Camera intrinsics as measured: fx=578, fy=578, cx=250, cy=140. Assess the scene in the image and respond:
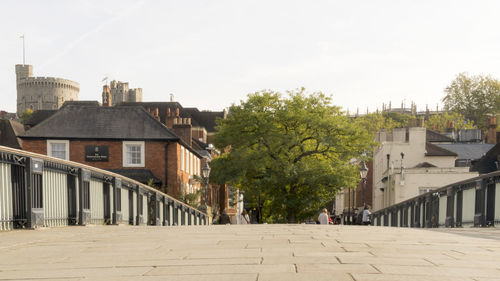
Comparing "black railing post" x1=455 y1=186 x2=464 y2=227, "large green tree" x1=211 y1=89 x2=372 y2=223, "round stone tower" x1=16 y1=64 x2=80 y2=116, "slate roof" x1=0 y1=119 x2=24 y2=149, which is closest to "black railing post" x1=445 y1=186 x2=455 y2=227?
"black railing post" x1=455 y1=186 x2=464 y2=227

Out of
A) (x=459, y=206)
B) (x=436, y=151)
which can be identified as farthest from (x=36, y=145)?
(x=436, y=151)

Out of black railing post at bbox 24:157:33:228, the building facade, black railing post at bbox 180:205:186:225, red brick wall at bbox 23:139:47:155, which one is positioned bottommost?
black railing post at bbox 180:205:186:225

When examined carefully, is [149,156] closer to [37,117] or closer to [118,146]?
[118,146]

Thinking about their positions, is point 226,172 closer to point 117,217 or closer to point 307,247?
point 117,217

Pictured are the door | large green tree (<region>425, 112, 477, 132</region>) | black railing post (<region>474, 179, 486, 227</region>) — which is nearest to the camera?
the door

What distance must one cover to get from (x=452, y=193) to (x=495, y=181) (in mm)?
3518

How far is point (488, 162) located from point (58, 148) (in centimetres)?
3474

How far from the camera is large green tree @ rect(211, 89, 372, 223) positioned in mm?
41656

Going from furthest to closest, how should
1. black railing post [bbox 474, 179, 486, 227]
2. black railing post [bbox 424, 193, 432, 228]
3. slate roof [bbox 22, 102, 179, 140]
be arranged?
slate roof [bbox 22, 102, 179, 140] < black railing post [bbox 424, 193, 432, 228] < black railing post [bbox 474, 179, 486, 227]

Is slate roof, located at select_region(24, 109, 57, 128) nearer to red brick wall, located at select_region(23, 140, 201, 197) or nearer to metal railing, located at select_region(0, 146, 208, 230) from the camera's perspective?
red brick wall, located at select_region(23, 140, 201, 197)

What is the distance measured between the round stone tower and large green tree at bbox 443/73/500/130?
113 m

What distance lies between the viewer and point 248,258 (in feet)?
19.1

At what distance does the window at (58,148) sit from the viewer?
39719 millimetres

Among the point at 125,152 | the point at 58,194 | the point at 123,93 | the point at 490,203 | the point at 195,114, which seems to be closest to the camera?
the point at 58,194
